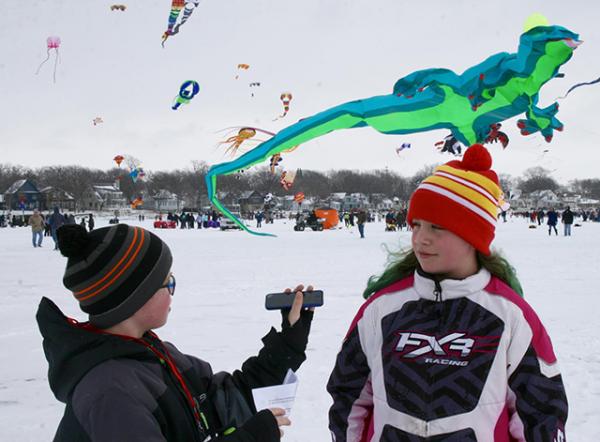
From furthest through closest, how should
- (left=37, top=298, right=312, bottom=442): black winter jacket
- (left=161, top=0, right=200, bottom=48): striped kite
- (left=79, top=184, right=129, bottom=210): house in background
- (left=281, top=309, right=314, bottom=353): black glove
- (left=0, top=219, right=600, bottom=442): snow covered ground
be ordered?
(left=79, top=184, right=129, bottom=210): house in background → (left=161, top=0, right=200, bottom=48): striped kite → (left=0, top=219, right=600, bottom=442): snow covered ground → (left=281, top=309, right=314, bottom=353): black glove → (left=37, top=298, right=312, bottom=442): black winter jacket

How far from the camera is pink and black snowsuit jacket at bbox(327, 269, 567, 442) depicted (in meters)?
1.69

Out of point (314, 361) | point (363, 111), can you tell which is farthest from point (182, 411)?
point (363, 111)

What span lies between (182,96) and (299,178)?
102208 mm

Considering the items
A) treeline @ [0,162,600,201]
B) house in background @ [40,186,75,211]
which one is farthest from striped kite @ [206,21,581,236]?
house in background @ [40,186,75,211]

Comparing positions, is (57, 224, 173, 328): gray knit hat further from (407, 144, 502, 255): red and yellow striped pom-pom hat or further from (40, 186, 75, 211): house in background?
(40, 186, 75, 211): house in background

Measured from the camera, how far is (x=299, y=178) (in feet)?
386

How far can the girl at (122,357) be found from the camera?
129 centimetres

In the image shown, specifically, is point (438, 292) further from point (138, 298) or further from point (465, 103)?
point (465, 103)

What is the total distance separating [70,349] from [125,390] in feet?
0.66

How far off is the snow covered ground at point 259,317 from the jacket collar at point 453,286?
43 centimetres

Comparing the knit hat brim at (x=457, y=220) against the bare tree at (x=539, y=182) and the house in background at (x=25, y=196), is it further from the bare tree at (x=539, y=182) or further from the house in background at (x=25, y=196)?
the bare tree at (x=539, y=182)

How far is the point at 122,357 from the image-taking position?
4.66ft

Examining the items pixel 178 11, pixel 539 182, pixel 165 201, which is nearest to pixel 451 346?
pixel 178 11

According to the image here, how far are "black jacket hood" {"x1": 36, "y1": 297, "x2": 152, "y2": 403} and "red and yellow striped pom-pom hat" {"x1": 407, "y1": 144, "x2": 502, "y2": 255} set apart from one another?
1130 millimetres
